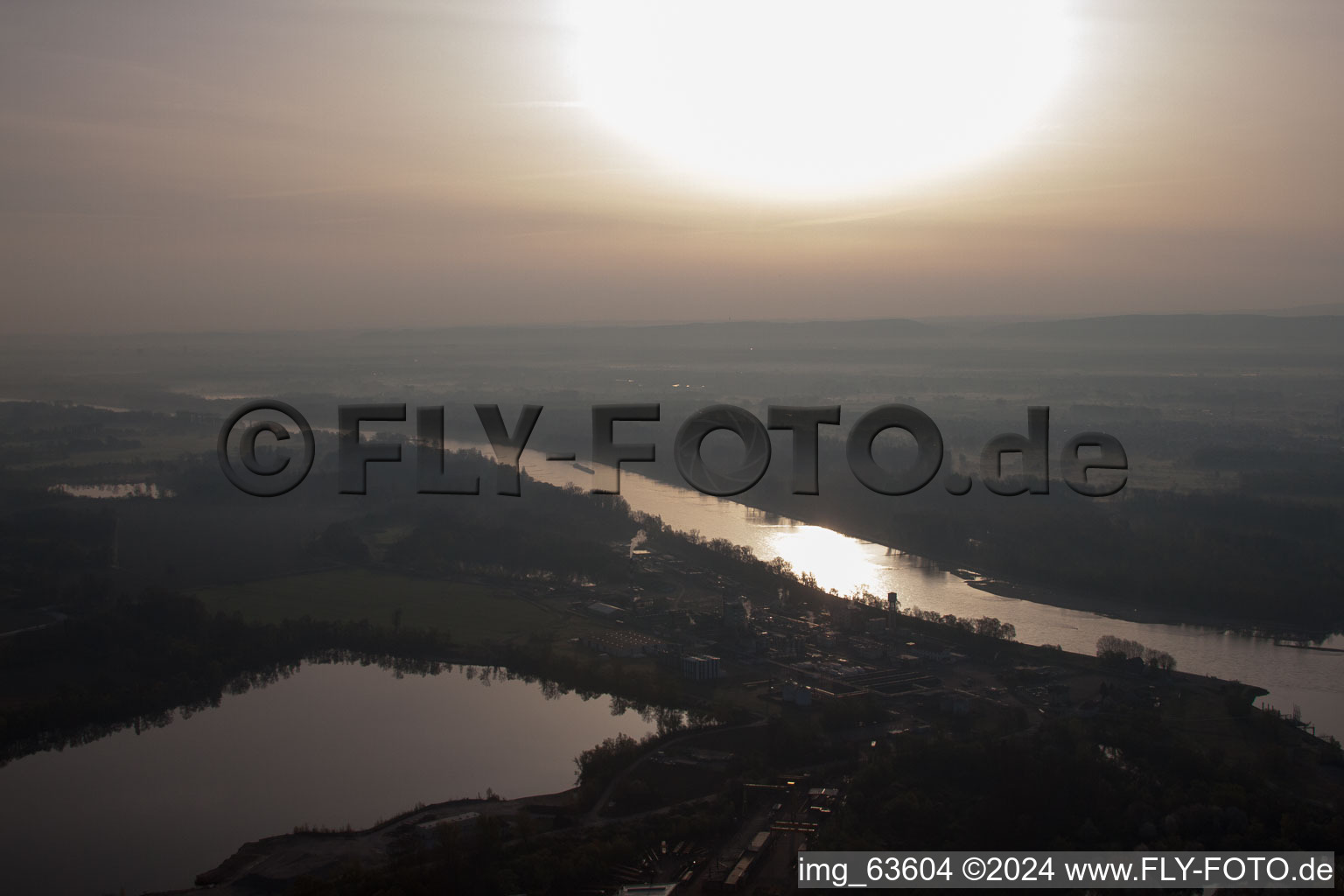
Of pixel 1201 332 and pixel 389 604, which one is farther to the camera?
pixel 1201 332

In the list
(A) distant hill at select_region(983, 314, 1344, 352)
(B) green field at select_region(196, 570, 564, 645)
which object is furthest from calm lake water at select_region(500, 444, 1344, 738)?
(A) distant hill at select_region(983, 314, 1344, 352)

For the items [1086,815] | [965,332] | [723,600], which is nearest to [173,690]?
[723,600]

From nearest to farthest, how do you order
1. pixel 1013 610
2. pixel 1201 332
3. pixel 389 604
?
pixel 389 604
pixel 1013 610
pixel 1201 332

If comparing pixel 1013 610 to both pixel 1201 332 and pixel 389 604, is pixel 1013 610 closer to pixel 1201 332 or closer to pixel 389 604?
pixel 389 604

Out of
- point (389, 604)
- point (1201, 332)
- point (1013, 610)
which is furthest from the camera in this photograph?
point (1201, 332)

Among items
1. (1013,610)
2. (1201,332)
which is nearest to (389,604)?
(1013,610)

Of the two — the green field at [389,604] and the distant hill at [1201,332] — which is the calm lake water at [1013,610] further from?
the distant hill at [1201,332]

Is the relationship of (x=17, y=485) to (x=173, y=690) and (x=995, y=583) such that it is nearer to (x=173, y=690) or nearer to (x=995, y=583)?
(x=173, y=690)
